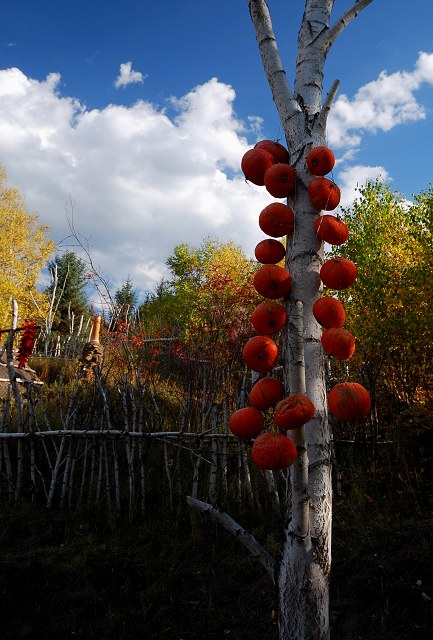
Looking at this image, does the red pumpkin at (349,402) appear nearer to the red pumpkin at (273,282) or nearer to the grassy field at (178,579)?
the red pumpkin at (273,282)

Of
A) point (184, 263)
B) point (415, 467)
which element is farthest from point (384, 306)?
point (184, 263)

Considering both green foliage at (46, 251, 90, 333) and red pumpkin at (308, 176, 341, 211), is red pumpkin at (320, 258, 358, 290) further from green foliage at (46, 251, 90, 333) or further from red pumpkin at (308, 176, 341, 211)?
green foliage at (46, 251, 90, 333)

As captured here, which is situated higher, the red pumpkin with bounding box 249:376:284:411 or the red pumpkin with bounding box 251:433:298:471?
the red pumpkin with bounding box 249:376:284:411

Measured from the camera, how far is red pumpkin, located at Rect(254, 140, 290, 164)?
6.35 feet

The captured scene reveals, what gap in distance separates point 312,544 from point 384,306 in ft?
32.4

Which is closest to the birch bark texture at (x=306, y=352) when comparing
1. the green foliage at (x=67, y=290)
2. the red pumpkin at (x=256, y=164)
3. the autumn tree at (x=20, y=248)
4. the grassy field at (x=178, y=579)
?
the red pumpkin at (x=256, y=164)

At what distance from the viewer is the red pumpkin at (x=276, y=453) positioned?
4.83 feet

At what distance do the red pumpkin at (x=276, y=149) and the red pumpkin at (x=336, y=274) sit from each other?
584mm

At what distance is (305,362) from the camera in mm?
A: 1665

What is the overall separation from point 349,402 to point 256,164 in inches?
44.0

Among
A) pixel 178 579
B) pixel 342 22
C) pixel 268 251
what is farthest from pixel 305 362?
pixel 178 579

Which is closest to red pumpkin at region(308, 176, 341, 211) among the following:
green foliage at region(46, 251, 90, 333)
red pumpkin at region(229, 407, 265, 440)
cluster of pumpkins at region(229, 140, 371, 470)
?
cluster of pumpkins at region(229, 140, 371, 470)

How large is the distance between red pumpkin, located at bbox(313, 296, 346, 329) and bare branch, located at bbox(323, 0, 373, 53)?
1.36 metres

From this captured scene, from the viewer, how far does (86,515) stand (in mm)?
4969
